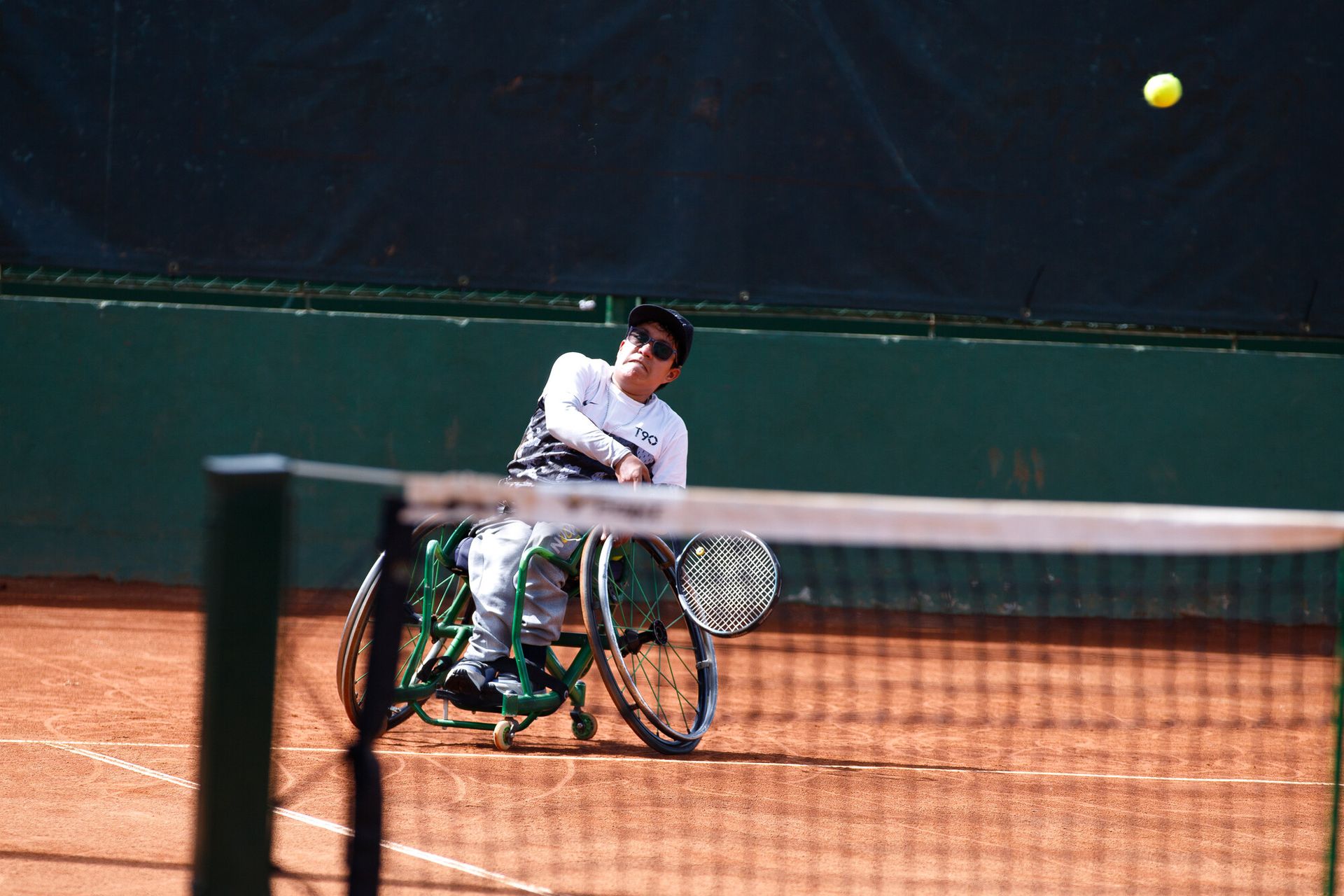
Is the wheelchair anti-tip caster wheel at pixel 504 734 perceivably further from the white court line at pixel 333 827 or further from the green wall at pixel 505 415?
the green wall at pixel 505 415

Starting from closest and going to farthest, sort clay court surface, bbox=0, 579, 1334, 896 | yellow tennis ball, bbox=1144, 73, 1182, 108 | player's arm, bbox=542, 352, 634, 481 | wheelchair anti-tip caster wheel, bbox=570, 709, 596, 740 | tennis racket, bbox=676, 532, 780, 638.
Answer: clay court surface, bbox=0, 579, 1334, 896
tennis racket, bbox=676, 532, 780, 638
player's arm, bbox=542, 352, 634, 481
wheelchair anti-tip caster wheel, bbox=570, 709, 596, 740
yellow tennis ball, bbox=1144, 73, 1182, 108

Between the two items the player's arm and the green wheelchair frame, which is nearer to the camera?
the green wheelchair frame

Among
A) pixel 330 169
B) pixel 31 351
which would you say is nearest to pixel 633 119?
Result: pixel 330 169

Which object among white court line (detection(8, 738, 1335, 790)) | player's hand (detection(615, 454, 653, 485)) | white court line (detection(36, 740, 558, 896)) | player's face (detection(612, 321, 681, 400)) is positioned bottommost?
white court line (detection(36, 740, 558, 896))

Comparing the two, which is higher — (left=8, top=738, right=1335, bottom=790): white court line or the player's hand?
the player's hand

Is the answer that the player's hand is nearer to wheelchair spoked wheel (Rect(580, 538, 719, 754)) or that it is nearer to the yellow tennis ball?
wheelchair spoked wheel (Rect(580, 538, 719, 754))

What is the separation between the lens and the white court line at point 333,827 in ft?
8.96

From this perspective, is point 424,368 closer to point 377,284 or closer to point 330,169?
point 377,284

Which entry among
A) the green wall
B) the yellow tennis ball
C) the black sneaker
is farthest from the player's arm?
the yellow tennis ball

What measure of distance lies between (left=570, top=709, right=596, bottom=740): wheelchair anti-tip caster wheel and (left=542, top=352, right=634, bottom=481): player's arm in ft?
2.47

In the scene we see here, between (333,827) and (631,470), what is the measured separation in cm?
129

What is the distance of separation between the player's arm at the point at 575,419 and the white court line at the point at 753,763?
0.83m

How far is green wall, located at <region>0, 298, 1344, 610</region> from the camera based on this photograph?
7.21m

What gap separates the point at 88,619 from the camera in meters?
6.27
